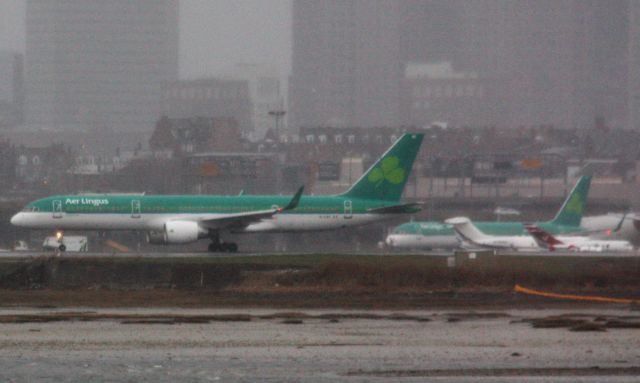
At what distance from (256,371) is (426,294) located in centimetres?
1828

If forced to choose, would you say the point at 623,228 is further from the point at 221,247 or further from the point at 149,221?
the point at 149,221

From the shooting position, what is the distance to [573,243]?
77000 mm

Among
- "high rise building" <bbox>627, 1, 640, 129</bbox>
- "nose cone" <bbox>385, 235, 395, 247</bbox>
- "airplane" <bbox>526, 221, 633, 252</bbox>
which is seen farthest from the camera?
"high rise building" <bbox>627, 1, 640, 129</bbox>

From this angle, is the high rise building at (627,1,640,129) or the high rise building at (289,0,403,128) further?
the high rise building at (289,0,403,128)

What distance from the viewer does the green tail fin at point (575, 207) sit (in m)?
82.3

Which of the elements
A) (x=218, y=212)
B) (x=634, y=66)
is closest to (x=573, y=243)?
(x=218, y=212)

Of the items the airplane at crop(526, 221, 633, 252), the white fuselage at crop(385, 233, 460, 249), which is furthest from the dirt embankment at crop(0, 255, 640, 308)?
the white fuselage at crop(385, 233, 460, 249)

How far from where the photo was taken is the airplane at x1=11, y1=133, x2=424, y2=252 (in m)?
62.0

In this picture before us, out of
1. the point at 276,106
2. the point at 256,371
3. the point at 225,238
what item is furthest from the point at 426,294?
the point at 276,106

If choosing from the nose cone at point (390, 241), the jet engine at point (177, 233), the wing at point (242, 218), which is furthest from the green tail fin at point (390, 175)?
the nose cone at point (390, 241)

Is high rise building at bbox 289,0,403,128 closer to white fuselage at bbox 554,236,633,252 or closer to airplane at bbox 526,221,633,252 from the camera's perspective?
white fuselage at bbox 554,236,633,252

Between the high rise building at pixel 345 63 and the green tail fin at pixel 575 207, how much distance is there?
5437cm

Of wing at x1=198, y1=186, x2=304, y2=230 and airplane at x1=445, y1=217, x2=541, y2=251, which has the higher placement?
wing at x1=198, y1=186, x2=304, y2=230

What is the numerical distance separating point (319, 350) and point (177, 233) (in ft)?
106
